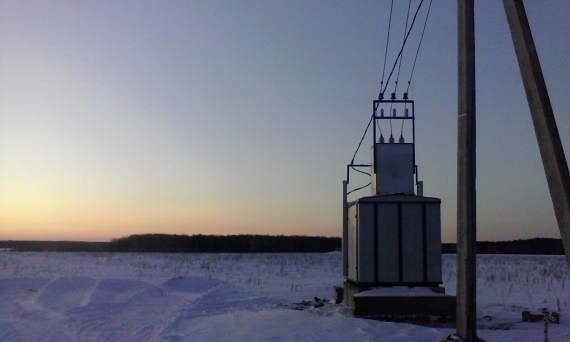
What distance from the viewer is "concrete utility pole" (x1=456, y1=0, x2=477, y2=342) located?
7094mm

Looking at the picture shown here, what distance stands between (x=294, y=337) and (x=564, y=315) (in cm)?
661

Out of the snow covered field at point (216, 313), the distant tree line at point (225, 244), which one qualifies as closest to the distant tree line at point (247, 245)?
the distant tree line at point (225, 244)

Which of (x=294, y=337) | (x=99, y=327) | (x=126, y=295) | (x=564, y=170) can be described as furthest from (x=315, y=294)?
(x=564, y=170)

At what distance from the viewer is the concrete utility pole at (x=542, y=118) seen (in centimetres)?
536

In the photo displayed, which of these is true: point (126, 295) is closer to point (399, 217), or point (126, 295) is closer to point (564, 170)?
point (399, 217)

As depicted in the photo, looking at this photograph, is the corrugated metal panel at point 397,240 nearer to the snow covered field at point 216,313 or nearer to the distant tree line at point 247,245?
the snow covered field at point 216,313

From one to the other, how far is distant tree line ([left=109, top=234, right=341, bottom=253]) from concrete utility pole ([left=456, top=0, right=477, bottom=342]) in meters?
92.3

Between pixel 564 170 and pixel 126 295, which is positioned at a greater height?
pixel 564 170

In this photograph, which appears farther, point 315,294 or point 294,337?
point 315,294

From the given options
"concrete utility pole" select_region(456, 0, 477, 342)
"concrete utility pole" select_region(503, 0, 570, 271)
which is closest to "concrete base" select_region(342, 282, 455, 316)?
"concrete utility pole" select_region(456, 0, 477, 342)

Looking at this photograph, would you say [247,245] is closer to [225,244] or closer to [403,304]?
[225,244]

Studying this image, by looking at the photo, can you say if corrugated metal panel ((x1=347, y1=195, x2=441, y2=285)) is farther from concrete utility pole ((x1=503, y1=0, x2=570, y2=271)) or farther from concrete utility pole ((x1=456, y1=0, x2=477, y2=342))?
concrete utility pole ((x1=503, y1=0, x2=570, y2=271))

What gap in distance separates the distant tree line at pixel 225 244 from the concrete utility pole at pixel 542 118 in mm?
94183

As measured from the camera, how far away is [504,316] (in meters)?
13.6
